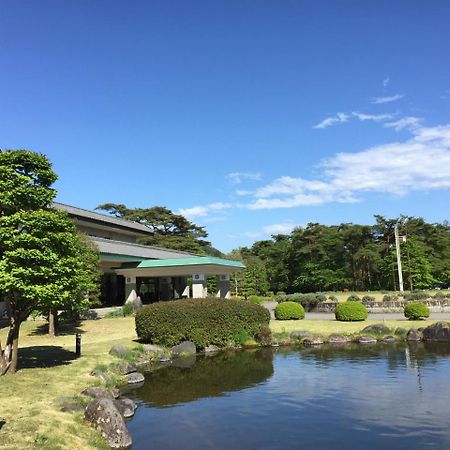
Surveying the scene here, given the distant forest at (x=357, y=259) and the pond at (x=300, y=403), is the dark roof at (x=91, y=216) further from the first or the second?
the pond at (x=300, y=403)

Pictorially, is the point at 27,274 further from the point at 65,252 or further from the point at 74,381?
the point at 74,381

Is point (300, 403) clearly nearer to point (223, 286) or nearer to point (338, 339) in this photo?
point (338, 339)

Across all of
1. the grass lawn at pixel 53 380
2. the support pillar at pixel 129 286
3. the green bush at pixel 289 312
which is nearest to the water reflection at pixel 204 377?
the grass lawn at pixel 53 380

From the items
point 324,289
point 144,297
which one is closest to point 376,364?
point 144,297

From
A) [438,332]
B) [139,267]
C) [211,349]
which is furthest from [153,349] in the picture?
[139,267]

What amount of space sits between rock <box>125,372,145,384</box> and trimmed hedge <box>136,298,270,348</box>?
166 inches

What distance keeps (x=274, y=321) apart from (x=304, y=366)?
10695mm

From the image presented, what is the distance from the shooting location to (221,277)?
37.5 m

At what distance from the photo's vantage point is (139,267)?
31.8m

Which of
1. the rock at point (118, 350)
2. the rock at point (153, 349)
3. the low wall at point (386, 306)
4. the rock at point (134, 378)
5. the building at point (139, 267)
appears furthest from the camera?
the building at point (139, 267)

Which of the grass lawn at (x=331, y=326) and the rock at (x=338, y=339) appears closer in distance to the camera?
the rock at (x=338, y=339)

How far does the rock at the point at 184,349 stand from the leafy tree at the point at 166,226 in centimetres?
3968

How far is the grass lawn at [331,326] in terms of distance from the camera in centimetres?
2131

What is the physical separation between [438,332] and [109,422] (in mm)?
15705
